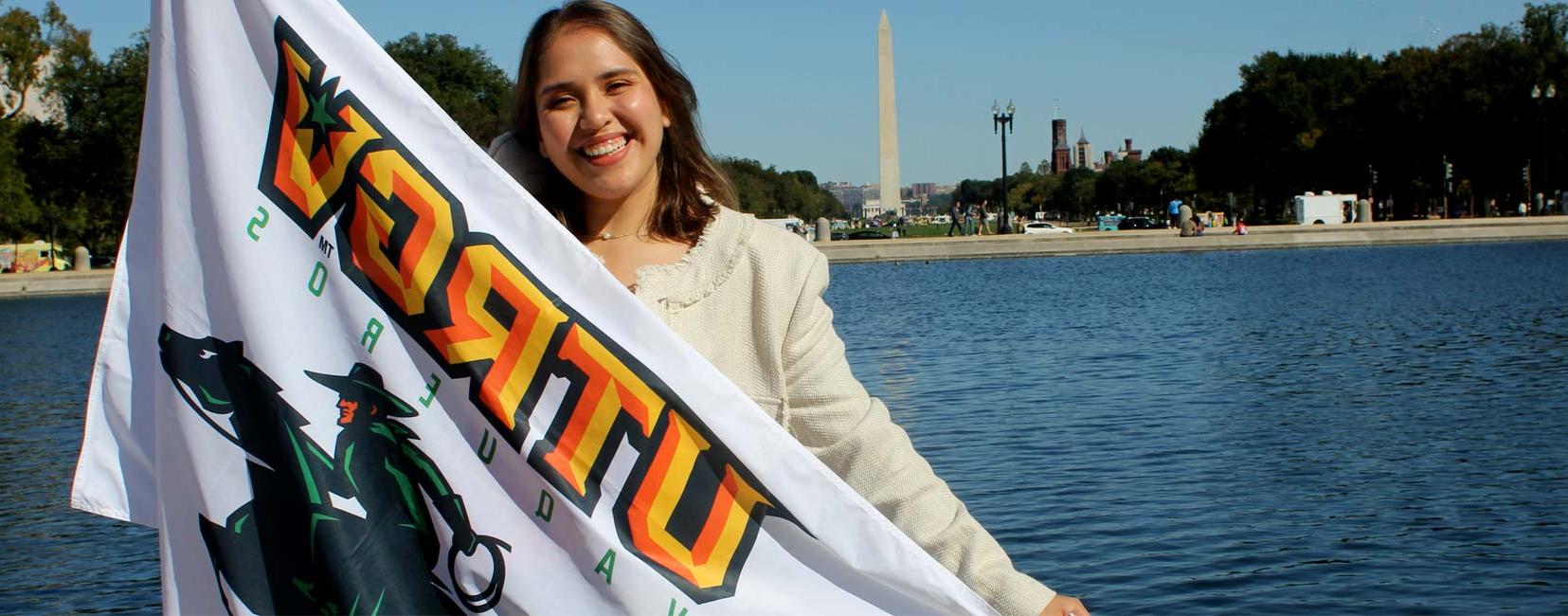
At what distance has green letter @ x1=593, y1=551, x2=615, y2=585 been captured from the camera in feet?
7.40

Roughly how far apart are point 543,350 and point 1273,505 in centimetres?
957

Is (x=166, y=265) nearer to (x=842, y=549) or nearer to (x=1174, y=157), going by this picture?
→ (x=842, y=549)

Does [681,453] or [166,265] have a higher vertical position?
[166,265]

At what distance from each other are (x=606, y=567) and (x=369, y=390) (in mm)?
406

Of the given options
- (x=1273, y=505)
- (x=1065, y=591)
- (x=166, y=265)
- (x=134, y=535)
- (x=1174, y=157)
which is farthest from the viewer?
(x=1174, y=157)

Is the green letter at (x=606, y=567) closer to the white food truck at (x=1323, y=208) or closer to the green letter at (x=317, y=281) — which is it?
the green letter at (x=317, y=281)

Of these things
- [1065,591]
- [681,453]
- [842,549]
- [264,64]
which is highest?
[264,64]

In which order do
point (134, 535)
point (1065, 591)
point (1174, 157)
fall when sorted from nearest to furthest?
1. point (1065, 591)
2. point (134, 535)
3. point (1174, 157)

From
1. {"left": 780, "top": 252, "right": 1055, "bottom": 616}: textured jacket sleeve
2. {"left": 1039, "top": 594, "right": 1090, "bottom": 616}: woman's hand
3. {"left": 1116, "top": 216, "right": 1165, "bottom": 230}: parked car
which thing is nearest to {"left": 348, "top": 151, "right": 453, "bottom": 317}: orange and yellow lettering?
{"left": 780, "top": 252, "right": 1055, "bottom": 616}: textured jacket sleeve

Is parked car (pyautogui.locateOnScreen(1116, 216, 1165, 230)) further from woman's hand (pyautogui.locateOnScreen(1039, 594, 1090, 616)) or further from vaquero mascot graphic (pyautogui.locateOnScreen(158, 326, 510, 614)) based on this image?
vaquero mascot graphic (pyautogui.locateOnScreen(158, 326, 510, 614))

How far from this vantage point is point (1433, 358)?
1950cm

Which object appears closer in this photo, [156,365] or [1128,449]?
[156,365]

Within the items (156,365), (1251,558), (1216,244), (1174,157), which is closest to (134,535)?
(1251,558)

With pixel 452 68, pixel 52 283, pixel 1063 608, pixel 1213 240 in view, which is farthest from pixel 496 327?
pixel 452 68
